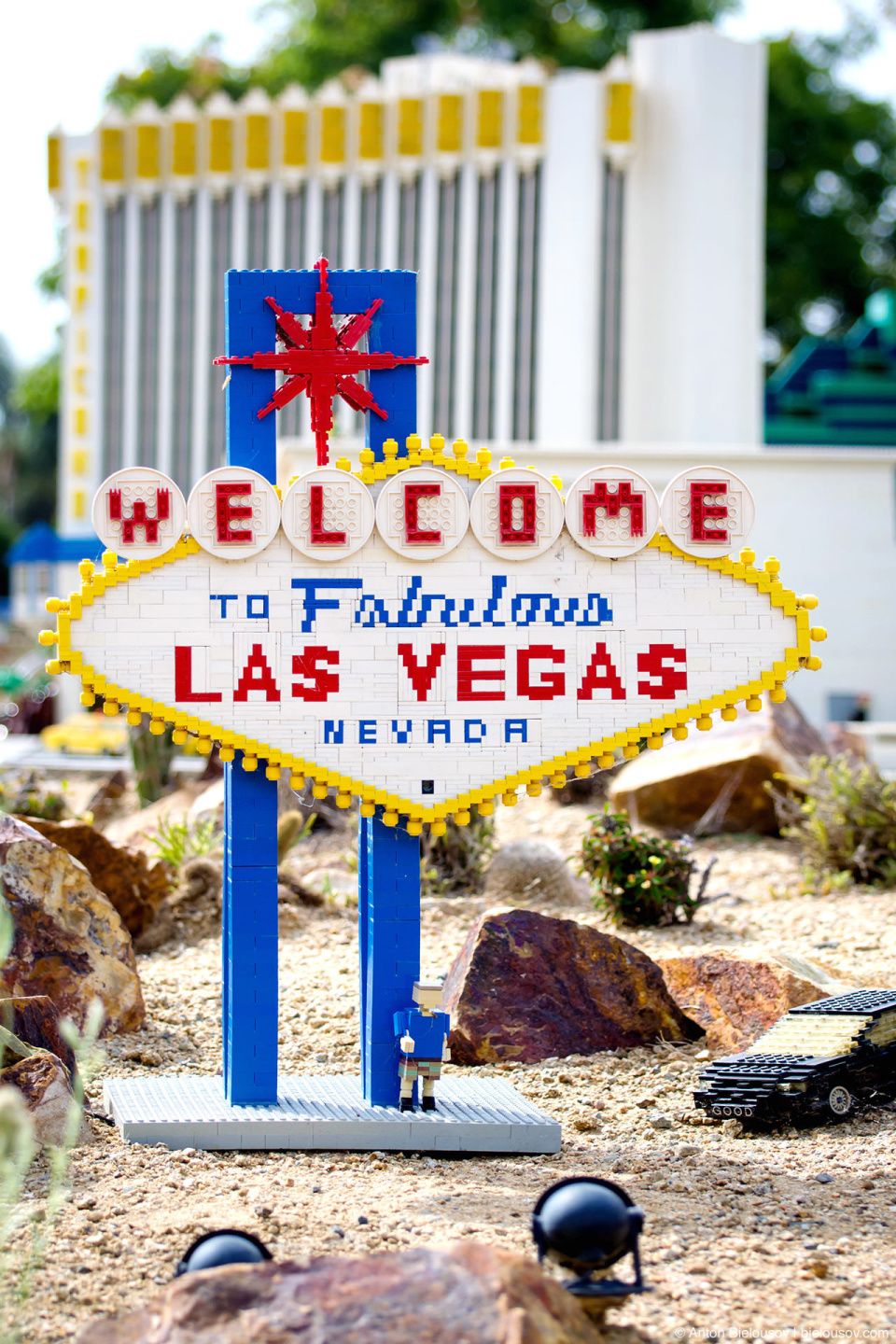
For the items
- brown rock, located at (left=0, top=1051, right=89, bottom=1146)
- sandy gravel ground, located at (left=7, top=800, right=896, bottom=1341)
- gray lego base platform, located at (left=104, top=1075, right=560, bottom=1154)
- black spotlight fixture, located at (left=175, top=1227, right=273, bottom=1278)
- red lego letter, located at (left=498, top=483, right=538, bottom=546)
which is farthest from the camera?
red lego letter, located at (left=498, top=483, right=538, bottom=546)

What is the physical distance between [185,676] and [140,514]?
645mm

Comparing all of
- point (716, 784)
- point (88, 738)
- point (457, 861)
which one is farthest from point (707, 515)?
point (88, 738)

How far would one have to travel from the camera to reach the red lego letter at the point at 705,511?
527 centimetres

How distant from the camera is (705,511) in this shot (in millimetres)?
5289

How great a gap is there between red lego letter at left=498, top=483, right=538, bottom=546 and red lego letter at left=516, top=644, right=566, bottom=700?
0.44 metres

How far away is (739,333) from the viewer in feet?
71.4

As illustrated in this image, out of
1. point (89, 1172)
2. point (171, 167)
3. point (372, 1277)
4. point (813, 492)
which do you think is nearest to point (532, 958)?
point (89, 1172)

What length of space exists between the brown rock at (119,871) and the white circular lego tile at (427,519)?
10.5 feet

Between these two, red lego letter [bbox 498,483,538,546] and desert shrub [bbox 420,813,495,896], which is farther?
desert shrub [bbox 420,813,495,896]

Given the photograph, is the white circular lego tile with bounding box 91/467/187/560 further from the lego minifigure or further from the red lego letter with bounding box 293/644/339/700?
the lego minifigure

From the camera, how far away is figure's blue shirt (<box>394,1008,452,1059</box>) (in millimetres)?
5199

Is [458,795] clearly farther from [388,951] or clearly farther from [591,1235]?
[591,1235]

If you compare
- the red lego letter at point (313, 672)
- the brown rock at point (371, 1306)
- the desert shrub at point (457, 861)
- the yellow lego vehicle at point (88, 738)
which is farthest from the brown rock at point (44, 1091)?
the yellow lego vehicle at point (88, 738)

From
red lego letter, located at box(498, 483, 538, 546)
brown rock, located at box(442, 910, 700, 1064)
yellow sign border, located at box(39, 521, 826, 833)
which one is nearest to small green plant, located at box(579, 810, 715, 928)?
brown rock, located at box(442, 910, 700, 1064)
